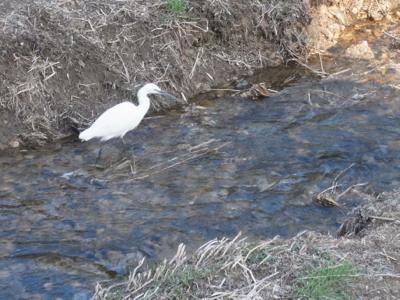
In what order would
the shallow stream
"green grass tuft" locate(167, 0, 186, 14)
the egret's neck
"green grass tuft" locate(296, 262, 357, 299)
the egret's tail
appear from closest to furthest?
"green grass tuft" locate(296, 262, 357, 299), the shallow stream, the egret's tail, the egret's neck, "green grass tuft" locate(167, 0, 186, 14)

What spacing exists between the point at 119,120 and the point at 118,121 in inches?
0.7

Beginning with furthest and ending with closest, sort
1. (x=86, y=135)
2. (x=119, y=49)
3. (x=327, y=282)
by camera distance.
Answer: (x=119, y=49), (x=86, y=135), (x=327, y=282)

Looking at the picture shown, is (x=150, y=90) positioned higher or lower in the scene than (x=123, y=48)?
lower

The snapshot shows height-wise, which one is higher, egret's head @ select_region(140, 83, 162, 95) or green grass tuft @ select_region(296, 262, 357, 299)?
egret's head @ select_region(140, 83, 162, 95)

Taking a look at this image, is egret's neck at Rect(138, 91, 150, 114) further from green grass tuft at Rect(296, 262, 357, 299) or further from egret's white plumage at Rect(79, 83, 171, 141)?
green grass tuft at Rect(296, 262, 357, 299)

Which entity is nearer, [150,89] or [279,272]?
[279,272]

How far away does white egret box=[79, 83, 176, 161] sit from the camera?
6688 mm

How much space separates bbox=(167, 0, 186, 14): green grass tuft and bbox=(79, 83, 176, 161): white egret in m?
1.23

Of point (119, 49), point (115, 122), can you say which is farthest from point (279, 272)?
point (119, 49)

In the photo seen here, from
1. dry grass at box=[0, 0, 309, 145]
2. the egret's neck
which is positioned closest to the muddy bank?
dry grass at box=[0, 0, 309, 145]

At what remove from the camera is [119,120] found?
22.1 ft

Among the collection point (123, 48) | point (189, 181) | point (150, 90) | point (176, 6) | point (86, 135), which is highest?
point (176, 6)

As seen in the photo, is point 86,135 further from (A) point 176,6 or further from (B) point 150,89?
(A) point 176,6

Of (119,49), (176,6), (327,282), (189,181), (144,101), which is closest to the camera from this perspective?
(327,282)
